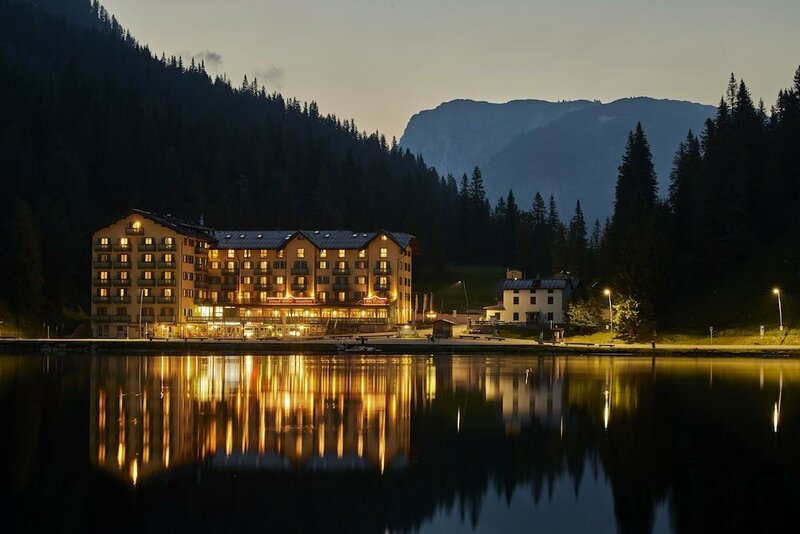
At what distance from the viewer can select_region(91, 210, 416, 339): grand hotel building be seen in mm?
135875

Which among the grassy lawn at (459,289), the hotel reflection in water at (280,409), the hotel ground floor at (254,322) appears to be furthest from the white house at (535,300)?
the hotel reflection in water at (280,409)

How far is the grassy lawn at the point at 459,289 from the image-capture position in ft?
579

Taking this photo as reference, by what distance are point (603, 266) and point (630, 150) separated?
26218mm

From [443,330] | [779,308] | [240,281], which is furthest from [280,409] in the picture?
[240,281]

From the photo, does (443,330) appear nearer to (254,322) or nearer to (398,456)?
(254,322)

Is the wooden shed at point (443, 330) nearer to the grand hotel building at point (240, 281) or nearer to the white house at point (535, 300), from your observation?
the grand hotel building at point (240, 281)

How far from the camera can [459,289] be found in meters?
184

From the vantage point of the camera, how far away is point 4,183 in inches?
5994

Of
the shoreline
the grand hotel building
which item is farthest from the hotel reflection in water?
the grand hotel building

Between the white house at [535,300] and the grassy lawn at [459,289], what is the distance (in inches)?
1075

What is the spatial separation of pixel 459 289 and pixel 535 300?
43.3 meters

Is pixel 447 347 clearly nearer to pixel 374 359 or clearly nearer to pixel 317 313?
pixel 374 359

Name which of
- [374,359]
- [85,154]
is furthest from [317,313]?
[85,154]

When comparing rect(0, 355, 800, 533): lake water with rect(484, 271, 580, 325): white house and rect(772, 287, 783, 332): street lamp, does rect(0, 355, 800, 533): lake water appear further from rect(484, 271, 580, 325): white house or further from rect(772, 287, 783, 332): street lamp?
rect(484, 271, 580, 325): white house
